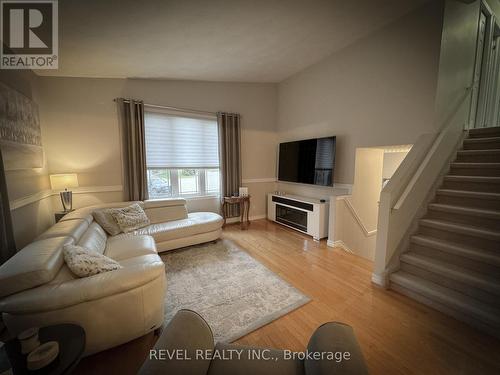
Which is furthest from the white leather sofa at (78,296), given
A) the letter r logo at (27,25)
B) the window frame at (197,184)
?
the window frame at (197,184)

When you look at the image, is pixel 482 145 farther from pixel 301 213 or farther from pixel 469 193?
pixel 301 213

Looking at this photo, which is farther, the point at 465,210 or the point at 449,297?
the point at 465,210

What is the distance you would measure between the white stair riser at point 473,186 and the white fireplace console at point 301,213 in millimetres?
1585

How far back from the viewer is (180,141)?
395 centimetres

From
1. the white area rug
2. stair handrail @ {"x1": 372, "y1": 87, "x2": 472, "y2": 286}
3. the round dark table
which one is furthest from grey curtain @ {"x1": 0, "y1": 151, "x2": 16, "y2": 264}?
stair handrail @ {"x1": 372, "y1": 87, "x2": 472, "y2": 286}

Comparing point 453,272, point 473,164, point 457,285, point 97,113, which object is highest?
point 97,113

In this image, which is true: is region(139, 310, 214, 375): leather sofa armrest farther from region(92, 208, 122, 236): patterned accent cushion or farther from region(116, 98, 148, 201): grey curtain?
region(116, 98, 148, 201): grey curtain

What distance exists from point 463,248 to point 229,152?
3690 millimetres

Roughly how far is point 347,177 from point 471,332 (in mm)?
2266

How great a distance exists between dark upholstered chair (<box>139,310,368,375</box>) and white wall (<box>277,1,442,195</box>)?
288 cm

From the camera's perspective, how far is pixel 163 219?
3404mm

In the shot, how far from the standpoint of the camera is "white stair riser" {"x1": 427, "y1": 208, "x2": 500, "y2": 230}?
6.88 ft

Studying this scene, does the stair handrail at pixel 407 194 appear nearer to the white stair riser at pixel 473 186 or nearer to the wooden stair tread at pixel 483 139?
the white stair riser at pixel 473 186

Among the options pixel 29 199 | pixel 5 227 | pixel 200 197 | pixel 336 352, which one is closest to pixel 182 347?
pixel 336 352
